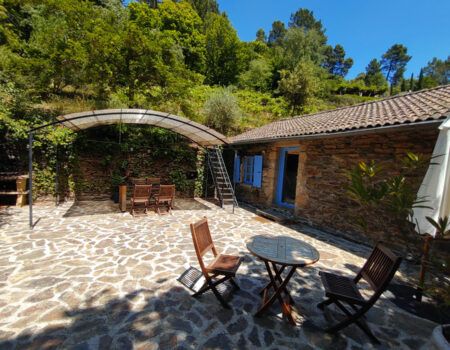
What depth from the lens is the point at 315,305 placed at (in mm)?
2855

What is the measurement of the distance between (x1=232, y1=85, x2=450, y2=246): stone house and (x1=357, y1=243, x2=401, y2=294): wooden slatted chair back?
3.73 ft

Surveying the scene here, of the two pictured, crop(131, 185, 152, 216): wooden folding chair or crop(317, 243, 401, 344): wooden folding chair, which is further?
crop(131, 185, 152, 216): wooden folding chair

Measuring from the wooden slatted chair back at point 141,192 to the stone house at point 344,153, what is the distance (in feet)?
14.3

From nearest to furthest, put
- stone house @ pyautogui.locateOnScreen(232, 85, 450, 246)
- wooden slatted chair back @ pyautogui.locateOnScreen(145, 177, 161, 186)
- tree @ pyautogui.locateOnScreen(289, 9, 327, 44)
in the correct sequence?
stone house @ pyautogui.locateOnScreen(232, 85, 450, 246) → wooden slatted chair back @ pyautogui.locateOnScreen(145, 177, 161, 186) → tree @ pyautogui.locateOnScreen(289, 9, 327, 44)

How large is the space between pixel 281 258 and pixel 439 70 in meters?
62.3

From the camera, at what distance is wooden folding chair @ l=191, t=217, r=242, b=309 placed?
103 inches

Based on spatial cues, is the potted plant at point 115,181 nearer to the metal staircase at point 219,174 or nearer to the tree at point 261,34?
the metal staircase at point 219,174

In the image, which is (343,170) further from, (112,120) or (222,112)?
(222,112)

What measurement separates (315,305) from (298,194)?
4467mm

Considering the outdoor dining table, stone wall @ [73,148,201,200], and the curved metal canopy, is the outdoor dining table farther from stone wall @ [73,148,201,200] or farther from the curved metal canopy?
stone wall @ [73,148,201,200]

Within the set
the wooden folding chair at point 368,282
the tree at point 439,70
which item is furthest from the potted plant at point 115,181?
the tree at point 439,70

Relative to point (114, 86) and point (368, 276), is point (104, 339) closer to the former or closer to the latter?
point (368, 276)

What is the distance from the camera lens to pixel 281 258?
2479 millimetres

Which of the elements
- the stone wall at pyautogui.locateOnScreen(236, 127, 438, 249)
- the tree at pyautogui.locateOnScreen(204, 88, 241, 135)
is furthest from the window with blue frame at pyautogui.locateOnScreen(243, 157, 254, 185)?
the tree at pyautogui.locateOnScreen(204, 88, 241, 135)
